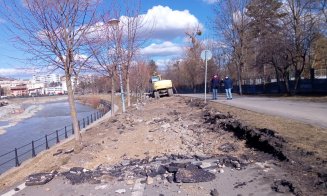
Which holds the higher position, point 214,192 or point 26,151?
point 214,192

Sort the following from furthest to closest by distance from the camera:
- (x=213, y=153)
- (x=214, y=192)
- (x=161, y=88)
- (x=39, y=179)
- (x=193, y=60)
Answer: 1. (x=193, y=60)
2. (x=161, y=88)
3. (x=213, y=153)
4. (x=39, y=179)
5. (x=214, y=192)

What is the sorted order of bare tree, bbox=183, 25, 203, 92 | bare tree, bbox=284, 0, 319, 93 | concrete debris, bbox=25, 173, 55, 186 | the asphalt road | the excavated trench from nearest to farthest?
1. the excavated trench
2. concrete debris, bbox=25, 173, 55, 186
3. the asphalt road
4. bare tree, bbox=284, 0, 319, 93
5. bare tree, bbox=183, 25, 203, 92

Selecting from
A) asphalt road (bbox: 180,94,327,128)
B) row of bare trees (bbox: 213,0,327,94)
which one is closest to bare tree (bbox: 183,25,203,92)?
row of bare trees (bbox: 213,0,327,94)

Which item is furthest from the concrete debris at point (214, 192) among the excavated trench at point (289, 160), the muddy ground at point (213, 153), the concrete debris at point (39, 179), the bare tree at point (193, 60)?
the bare tree at point (193, 60)

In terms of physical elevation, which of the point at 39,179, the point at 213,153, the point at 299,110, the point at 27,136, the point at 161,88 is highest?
the point at 161,88

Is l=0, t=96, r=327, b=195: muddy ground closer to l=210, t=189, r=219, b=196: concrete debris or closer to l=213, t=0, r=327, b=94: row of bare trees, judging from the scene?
l=210, t=189, r=219, b=196: concrete debris

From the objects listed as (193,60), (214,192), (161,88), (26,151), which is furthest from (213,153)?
(193,60)

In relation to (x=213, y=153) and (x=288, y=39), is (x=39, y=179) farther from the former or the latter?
(x=288, y=39)

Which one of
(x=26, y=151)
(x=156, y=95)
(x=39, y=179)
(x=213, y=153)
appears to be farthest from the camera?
(x=156, y=95)

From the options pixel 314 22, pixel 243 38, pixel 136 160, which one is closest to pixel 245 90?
pixel 243 38

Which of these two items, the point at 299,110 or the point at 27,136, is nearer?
the point at 299,110

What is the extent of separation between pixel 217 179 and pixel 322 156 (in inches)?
77.1

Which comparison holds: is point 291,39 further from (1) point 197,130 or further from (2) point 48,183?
(2) point 48,183

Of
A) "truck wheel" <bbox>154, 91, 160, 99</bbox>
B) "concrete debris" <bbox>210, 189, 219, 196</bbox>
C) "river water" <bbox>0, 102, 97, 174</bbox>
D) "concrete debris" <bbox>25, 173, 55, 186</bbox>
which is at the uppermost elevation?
"truck wheel" <bbox>154, 91, 160, 99</bbox>
